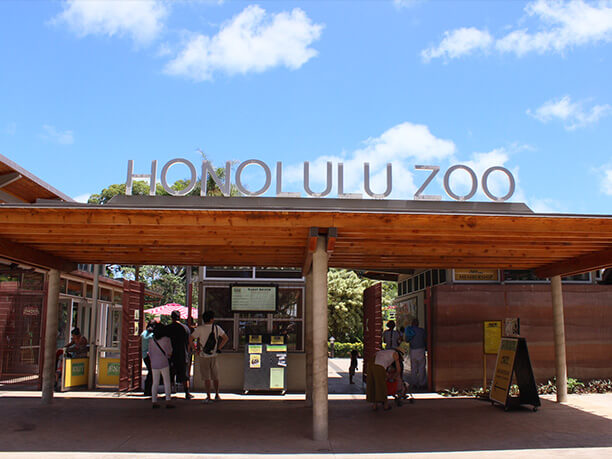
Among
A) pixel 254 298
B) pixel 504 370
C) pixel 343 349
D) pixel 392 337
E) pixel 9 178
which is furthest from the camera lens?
pixel 343 349

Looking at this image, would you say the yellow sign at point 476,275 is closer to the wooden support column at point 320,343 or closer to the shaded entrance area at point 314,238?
the shaded entrance area at point 314,238

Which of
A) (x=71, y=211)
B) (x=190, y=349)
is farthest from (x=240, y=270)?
(x=71, y=211)

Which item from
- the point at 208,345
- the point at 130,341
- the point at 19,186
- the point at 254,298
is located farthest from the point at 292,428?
the point at 19,186

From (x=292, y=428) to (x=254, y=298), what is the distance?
494 centimetres

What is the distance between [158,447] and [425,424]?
13.5 ft

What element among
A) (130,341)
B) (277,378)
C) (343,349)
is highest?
(130,341)

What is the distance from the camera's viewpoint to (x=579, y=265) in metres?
10.1

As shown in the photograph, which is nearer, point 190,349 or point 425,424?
→ point 425,424

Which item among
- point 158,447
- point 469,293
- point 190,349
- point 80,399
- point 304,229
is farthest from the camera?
point 469,293

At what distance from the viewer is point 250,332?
43.3 feet

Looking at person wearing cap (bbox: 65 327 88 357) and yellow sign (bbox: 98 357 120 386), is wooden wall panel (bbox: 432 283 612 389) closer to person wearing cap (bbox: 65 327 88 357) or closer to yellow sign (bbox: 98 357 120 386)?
yellow sign (bbox: 98 357 120 386)

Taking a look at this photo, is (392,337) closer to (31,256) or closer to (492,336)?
(492,336)

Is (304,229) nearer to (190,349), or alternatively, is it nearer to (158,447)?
(158,447)

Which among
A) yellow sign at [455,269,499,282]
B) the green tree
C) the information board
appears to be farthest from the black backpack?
the green tree
